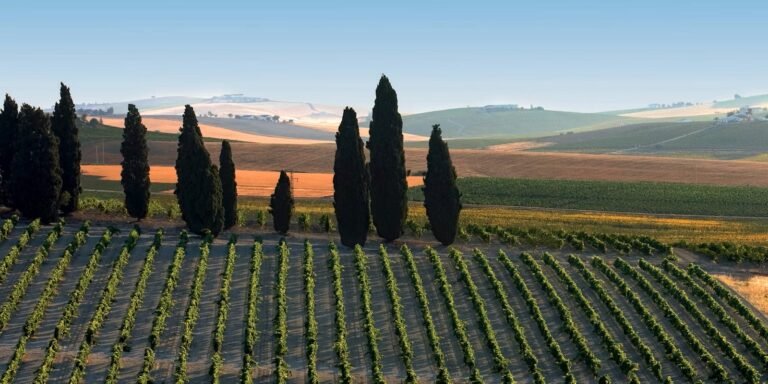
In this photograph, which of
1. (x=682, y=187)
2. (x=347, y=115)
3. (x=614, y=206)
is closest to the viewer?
(x=347, y=115)

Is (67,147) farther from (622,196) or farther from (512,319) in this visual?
(622,196)

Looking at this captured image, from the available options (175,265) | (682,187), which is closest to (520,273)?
(175,265)

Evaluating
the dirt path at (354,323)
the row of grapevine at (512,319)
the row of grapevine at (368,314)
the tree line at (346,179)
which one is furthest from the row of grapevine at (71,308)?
the row of grapevine at (512,319)

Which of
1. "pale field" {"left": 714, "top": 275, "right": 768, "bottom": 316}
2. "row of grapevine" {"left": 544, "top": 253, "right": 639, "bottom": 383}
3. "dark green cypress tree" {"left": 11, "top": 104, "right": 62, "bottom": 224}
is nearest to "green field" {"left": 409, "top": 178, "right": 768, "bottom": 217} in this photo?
"pale field" {"left": 714, "top": 275, "right": 768, "bottom": 316}

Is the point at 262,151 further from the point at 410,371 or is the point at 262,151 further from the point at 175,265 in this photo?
the point at 410,371

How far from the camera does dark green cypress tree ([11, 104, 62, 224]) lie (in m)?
53.6

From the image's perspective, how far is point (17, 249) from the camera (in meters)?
46.8

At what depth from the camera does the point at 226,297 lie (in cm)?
4147

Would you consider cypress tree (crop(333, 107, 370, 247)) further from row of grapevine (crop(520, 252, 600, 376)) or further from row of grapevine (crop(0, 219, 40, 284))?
row of grapevine (crop(0, 219, 40, 284))

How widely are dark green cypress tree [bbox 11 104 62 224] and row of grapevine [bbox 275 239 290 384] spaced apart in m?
18.4

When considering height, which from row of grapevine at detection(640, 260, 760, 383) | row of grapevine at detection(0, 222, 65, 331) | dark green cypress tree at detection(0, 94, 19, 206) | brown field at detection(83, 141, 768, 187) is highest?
dark green cypress tree at detection(0, 94, 19, 206)

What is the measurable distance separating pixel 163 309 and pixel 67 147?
25.0 metres

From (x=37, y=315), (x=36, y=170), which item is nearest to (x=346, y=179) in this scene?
(x=37, y=315)

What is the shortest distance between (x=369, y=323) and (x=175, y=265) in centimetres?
1478
